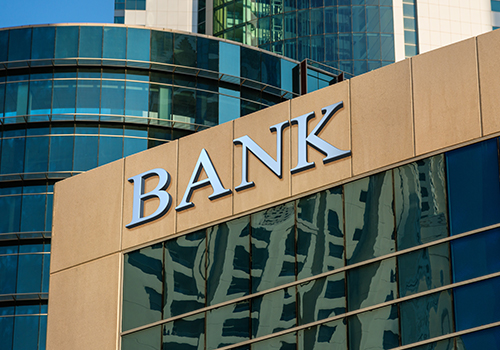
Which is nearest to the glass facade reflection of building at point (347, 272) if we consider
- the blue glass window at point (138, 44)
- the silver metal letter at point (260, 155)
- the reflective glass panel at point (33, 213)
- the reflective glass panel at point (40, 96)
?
the silver metal letter at point (260, 155)

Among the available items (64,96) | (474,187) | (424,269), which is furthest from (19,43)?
(474,187)

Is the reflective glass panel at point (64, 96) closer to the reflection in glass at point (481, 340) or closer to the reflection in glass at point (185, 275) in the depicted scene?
the reflection in glass at point (185, 275)

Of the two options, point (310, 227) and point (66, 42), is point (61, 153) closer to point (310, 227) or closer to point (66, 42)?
point (66, 42)

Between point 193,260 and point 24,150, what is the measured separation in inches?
982

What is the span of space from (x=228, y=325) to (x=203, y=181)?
4757 mm

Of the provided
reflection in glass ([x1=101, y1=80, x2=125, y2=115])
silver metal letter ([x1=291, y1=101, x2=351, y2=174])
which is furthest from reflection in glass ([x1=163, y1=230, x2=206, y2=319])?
reflection in glass ([x1=101, y1=80, x2=125, y2=115])

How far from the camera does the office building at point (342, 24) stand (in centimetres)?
7400

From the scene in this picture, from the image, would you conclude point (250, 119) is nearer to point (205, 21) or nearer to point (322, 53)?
point (322, 53)

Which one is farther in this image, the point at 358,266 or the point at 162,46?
the point at 162,46

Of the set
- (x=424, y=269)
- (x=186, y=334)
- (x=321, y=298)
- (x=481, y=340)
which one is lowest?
(x=481, y=340)

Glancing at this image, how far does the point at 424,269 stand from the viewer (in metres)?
21.5

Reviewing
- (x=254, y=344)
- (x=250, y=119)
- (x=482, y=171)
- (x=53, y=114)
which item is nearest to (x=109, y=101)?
(x=53, y=114)

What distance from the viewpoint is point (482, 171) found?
21266 millimetres

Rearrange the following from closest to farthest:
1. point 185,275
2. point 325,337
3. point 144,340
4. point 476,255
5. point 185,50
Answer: point 476,255 < point 325,337 < point 185,275 < point 144,340 < point 185,50
